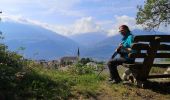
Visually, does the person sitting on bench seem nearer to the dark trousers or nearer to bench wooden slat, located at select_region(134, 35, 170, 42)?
the dark trousers

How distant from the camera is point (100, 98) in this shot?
13.1 meters

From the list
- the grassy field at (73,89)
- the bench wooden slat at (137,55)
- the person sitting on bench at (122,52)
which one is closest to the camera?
the grassy field at (73,89)

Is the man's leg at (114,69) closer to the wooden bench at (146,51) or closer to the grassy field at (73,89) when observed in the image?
the grassy field at (73,89)

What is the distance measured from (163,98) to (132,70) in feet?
5.12

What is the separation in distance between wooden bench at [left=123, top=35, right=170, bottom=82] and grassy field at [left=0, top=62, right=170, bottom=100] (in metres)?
0.44

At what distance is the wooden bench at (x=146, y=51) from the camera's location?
1412 centimetres

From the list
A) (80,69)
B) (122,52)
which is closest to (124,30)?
(122,52)

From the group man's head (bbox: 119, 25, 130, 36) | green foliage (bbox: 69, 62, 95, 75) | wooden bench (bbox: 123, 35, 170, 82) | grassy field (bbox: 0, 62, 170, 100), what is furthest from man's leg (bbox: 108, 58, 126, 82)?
green foliage (bbox: 69, 62, 95, 75)

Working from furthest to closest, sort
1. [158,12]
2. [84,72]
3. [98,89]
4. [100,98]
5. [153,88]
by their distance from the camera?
1. [158,12]
2. [84,72]
3. [153,88]
4. [98,89]
5. [100,98]

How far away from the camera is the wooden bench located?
14.1m

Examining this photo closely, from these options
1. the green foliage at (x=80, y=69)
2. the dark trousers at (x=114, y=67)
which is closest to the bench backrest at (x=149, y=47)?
the dark trousers at (x=114, y=67)

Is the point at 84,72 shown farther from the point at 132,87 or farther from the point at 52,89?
the point at 52,89

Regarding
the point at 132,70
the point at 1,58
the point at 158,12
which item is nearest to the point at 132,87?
the point at 132,70

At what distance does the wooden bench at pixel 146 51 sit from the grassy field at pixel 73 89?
1.44 ft
